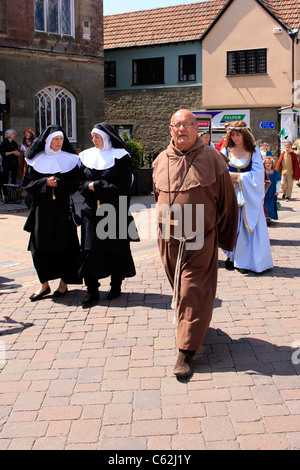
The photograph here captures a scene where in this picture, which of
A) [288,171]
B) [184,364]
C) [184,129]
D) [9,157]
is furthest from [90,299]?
[288,171]

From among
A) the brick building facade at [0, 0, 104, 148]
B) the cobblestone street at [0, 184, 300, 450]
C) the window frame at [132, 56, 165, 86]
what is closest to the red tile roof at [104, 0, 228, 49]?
the window frame at [132, 56, 165, 86]

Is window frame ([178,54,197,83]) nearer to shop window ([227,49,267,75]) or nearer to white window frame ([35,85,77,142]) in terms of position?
shop window ([227,49,267,75])

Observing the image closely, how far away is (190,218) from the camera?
4.65 m

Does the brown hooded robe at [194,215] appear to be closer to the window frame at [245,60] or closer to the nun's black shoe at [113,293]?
the nun's black shoe at [113,293]

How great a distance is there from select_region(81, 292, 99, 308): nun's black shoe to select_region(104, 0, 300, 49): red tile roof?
934 inches

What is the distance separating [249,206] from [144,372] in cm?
365

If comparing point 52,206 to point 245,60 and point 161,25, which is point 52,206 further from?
point 161,25

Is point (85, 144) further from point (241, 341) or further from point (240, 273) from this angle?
point (241, 341)

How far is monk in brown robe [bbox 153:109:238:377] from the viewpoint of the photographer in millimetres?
4590

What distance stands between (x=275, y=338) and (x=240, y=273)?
8.29 ft

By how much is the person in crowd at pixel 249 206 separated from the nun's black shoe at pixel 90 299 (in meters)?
2.11

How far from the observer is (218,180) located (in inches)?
184

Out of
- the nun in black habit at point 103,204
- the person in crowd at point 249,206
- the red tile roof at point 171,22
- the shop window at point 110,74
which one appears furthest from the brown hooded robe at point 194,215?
the shop window at point 110,74
